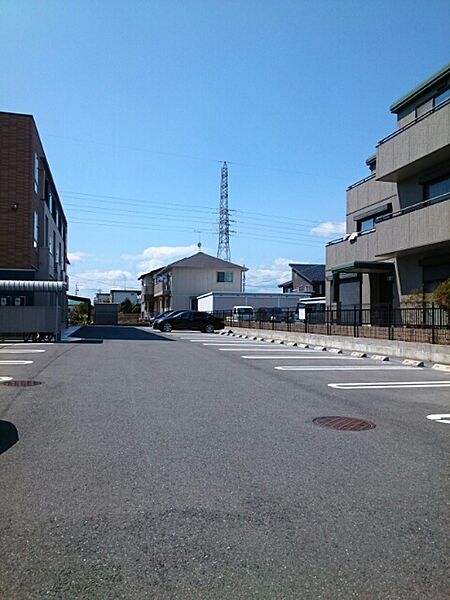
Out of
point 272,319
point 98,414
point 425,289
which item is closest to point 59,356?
point 98,414

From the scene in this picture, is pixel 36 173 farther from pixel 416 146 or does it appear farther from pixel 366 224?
pixel 416 146

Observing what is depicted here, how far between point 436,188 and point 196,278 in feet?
152

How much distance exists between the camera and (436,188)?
21.7 m

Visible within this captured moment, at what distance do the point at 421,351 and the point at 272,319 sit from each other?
604 inches

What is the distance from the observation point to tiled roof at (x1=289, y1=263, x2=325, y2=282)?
Result: 5828 cm

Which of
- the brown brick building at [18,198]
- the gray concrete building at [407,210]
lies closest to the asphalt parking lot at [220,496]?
the gray concrete building at [407,210]

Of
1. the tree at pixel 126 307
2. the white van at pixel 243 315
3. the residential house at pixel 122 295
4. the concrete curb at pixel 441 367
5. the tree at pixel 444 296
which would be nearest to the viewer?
the concrete curb at pixel 441 367

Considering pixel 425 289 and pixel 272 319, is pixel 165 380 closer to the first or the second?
pixel 425 289

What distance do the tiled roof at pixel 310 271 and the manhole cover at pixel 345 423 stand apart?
1963 inches

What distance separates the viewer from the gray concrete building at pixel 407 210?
65.1 ft

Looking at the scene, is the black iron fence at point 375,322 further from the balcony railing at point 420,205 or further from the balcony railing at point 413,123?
the balcony railing at point 413,123

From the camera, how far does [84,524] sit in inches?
171

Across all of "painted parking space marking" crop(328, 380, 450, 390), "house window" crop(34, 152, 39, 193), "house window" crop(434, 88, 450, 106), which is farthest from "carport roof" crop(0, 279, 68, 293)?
"house window" crop(434, 88, 450, 106)

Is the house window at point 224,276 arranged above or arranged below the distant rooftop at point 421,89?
below
